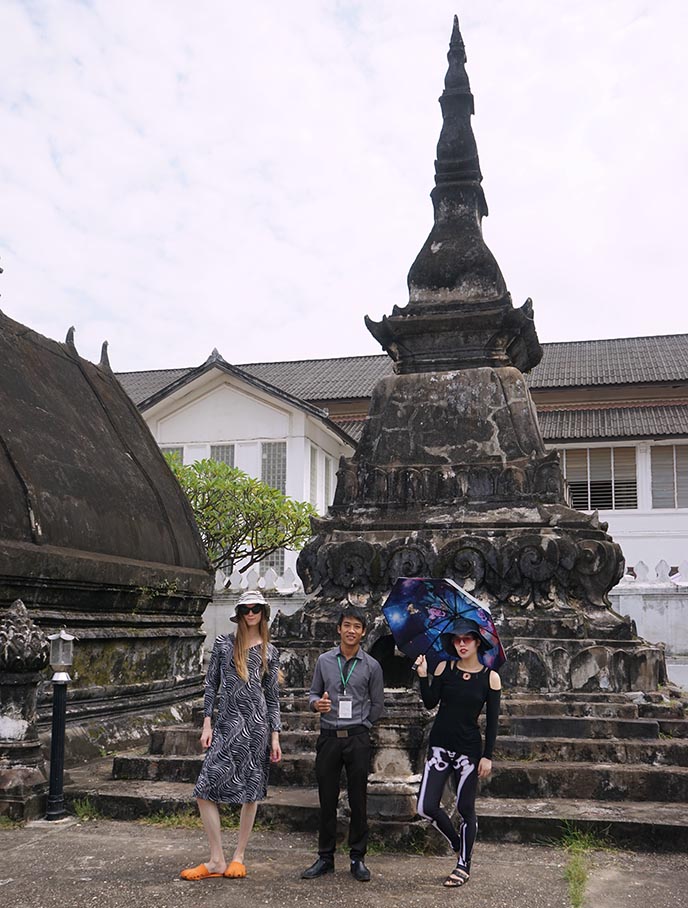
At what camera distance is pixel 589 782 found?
6.39 metres

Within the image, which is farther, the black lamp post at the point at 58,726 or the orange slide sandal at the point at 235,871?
the black lamp post at the point at 58,726

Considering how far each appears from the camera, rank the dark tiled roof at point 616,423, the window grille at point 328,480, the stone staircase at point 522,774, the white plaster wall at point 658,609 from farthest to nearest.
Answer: the window grille at point 328,480
the dark tiled roof at point 616,423
the white plaster wall at point 658,609
the stone staircase at point 522,774

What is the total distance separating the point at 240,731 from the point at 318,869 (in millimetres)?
806

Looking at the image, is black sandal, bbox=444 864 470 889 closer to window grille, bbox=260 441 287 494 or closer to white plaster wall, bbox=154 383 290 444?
window grille, bbox=260 441 287 494

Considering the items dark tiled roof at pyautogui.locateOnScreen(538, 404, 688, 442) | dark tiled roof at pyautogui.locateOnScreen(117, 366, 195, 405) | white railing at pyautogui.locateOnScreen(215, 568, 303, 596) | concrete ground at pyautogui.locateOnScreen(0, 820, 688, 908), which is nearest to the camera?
concrete ground at pyautogui.locateOnScreen(0, 820, 688, 908)

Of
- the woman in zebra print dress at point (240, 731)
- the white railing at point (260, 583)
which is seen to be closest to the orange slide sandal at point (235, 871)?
the woman in zebra print dress at point (240, 731)

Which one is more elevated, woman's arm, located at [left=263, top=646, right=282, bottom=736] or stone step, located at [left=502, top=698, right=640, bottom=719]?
woman's arm, located at [left=263, top=646, right=282, bottom=736]

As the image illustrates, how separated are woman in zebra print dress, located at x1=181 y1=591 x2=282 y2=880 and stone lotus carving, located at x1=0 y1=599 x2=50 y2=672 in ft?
5.75

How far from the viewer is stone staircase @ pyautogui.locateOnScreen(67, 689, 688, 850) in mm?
5738

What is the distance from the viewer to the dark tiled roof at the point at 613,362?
1056 inches

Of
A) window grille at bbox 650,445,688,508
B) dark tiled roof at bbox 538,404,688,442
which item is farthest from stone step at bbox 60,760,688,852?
window grille at bbox 650,445,688,508

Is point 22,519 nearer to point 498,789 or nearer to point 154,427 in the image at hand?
point 498,789

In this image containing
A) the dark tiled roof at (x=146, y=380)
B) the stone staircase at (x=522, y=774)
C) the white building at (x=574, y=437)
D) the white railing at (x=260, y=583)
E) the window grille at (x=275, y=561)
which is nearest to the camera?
the stone staircase at (x=522, y=774)

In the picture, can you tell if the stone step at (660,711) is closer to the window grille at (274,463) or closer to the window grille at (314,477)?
the window grille at (314,477)
